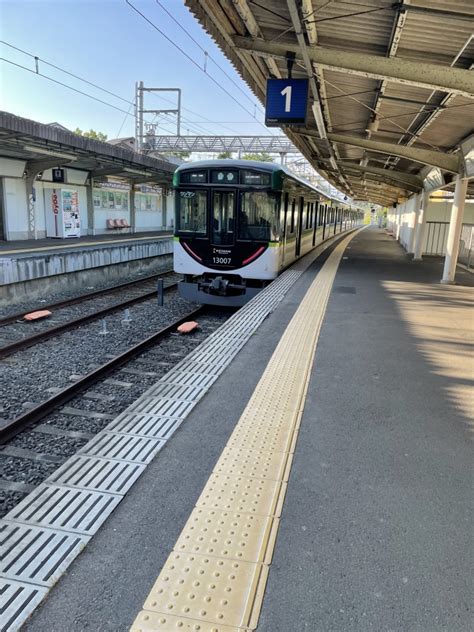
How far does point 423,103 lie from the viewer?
8211 mm

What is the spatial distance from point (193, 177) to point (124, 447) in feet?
22.7

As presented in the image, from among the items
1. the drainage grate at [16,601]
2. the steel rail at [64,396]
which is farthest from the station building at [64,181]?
the drainage grate at [16,601]

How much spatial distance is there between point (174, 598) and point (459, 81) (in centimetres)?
689

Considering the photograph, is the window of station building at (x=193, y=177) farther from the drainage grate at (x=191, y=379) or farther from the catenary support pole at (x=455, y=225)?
the catenary support pole at (x=455, y=225)

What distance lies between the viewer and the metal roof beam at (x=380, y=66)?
20.2 feet

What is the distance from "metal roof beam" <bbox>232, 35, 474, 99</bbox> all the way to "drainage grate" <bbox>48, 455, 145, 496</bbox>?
631 centimetres

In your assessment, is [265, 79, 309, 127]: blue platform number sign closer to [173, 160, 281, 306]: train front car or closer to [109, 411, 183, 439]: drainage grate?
[173, 160, 281, 306]: train front car

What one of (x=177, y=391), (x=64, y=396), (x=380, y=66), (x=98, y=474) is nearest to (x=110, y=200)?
(x=380, y=66)

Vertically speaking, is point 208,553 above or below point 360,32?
below

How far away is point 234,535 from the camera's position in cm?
224

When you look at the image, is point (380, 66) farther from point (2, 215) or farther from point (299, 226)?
point (2, 215)

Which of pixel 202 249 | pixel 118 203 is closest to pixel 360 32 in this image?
pixel 202 249

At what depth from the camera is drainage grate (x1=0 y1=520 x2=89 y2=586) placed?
1.98m

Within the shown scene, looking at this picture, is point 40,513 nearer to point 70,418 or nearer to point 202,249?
point 70,418
